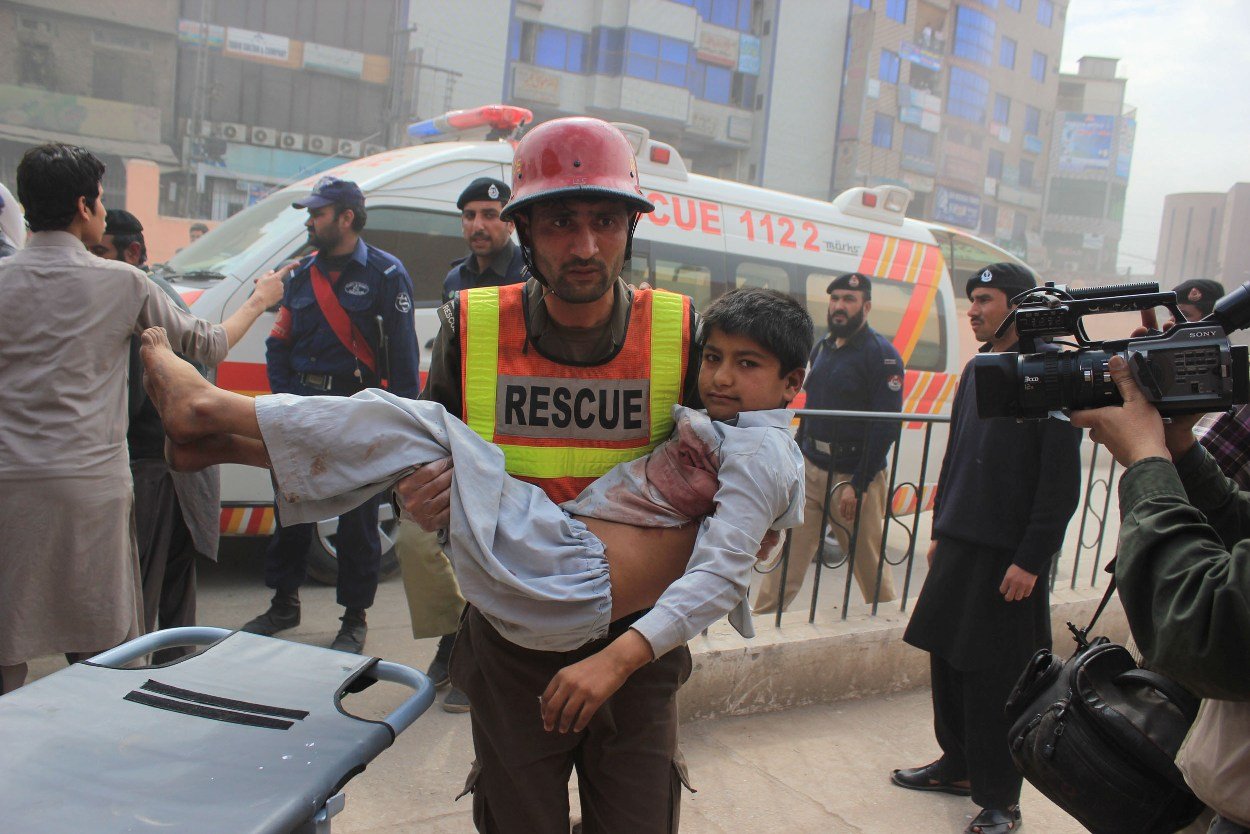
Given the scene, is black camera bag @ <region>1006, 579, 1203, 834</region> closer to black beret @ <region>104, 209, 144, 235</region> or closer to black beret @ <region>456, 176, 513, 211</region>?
black beret @ <region>456, 176, 513, 211</region>

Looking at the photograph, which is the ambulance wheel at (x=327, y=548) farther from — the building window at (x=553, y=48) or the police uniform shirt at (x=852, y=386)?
the building window at (x=553, y=48)

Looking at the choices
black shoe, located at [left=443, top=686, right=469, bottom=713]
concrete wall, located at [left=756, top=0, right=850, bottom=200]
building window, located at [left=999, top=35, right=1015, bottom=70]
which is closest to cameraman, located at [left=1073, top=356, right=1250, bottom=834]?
black shoe, located at [left=443, top=686, right=469, bottom=713]

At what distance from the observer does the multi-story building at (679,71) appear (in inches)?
1174

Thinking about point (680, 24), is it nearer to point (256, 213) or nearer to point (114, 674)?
point (256, 213)

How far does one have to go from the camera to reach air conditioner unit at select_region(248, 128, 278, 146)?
26922mm

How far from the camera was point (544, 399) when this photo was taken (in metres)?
1.71

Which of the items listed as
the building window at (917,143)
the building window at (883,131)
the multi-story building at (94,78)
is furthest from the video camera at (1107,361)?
the building window at (917,143)

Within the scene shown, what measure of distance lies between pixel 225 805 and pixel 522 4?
35.5m

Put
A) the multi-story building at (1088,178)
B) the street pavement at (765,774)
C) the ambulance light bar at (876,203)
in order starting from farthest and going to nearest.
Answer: the multi-story building at (1088,178)
the ambulance light bar at (876,203)
the street pavement at (765,774)

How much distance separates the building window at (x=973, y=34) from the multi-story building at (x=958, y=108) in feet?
0.16

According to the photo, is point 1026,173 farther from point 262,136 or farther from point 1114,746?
point 1114,746

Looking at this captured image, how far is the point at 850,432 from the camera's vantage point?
509 cm

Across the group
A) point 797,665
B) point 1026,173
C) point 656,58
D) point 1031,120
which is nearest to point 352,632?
point 797,665

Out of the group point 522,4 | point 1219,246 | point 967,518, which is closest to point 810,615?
point 967,518
